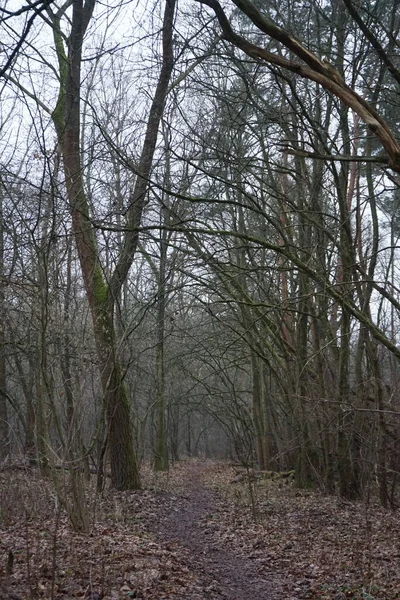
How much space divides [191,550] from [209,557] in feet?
1.26

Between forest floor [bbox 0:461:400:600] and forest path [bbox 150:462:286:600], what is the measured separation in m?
0.02

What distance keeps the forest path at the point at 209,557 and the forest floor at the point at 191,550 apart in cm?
2

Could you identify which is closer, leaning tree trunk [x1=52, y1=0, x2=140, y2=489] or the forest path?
the forest path

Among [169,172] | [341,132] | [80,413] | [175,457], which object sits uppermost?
[341,132]

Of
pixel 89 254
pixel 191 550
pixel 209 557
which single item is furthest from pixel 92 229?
pixel 209 557

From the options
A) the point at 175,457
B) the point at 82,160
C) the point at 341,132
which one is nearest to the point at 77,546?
the point at 82,160

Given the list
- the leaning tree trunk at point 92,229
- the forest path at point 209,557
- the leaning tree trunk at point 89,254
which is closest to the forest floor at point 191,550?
the forest path at point 209,557

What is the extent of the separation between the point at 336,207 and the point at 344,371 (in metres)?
3.85

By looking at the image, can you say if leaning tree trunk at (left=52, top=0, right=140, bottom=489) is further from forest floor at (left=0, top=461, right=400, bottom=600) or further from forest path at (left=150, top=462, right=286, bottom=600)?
forest path at (left=150, top=462, right=286, bottom=600)

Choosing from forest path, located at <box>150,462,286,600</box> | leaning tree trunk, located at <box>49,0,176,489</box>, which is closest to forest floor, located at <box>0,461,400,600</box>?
forest path, located at <box>150,462,286,600</box>

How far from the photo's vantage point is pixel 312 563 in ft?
23.6

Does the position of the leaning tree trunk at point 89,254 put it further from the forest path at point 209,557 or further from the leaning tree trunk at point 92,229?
the forest path at point 209,557

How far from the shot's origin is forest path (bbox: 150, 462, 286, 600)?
5.97 meters

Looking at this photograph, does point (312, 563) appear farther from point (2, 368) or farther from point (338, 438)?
point (2, 368)
